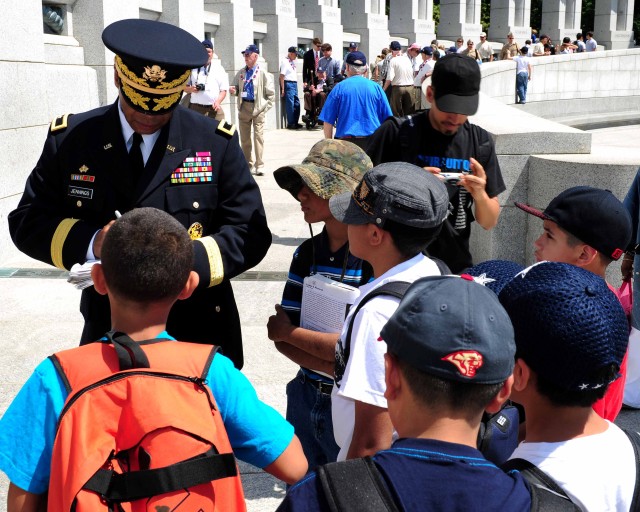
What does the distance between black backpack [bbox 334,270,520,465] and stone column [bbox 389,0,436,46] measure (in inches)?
1361

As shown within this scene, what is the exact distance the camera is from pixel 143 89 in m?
2.94

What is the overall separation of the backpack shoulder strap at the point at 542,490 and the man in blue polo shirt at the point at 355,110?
→ 7350mm

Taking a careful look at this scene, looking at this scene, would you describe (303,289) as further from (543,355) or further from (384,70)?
(384,70)

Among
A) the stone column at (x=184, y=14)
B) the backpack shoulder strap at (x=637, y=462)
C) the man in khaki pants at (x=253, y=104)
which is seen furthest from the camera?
the stone column at (x=184, y=14)

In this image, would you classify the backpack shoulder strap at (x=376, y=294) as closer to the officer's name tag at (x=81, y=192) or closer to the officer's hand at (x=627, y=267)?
the officer's name tag at (x=81, y=192)

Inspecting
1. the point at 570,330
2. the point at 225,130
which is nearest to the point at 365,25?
the point at 225,130

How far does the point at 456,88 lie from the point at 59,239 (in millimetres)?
2187

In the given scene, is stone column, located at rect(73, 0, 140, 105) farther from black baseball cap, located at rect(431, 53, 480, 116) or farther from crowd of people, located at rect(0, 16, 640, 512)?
crowd of people, located at rect(0, 16, 640, 512)

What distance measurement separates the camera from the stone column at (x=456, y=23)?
4159 centimetres

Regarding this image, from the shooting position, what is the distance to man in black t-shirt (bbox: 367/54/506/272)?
4.24m

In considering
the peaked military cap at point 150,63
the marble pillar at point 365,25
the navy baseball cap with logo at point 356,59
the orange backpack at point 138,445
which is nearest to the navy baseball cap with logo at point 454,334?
the orange backpack at point 138,445

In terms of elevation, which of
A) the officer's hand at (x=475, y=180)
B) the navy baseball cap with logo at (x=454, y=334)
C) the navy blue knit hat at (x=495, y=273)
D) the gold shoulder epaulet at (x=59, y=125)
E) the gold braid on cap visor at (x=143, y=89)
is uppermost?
the gold braid on cap visor at (x=143, y=89)

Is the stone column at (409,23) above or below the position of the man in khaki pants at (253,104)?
above

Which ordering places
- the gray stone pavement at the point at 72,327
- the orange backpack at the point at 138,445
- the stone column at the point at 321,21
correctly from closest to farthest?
1. the orange backpack at the point at 138,445
2. the gray stone pavement at the point at 72,327
3. the stone column at the point at 321,21
